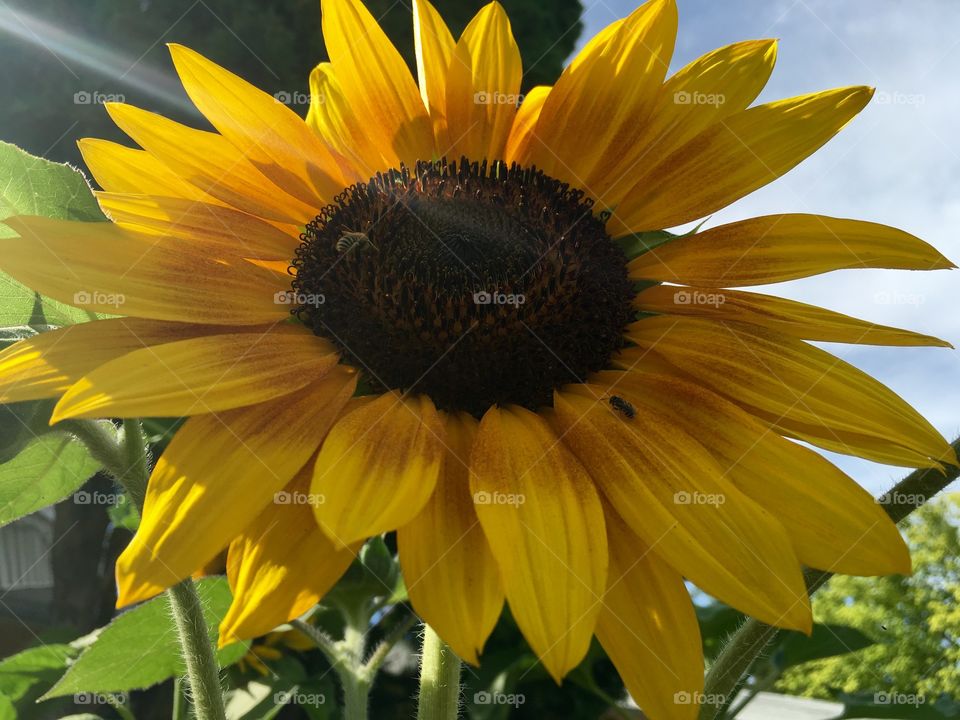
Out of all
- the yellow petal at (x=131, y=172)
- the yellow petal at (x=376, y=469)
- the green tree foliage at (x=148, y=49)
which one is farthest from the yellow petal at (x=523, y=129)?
the green tree foliage at (x=148, y=49)

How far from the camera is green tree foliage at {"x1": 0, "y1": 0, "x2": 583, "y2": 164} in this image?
3977 millimetres

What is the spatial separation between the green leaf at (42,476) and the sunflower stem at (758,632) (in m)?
0.73

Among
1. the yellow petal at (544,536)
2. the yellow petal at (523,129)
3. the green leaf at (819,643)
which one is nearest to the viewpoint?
the yellow petal at (544,536)

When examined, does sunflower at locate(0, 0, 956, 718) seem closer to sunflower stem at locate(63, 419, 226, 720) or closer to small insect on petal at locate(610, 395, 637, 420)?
small insect on petal at locate(610, 395, 637, 420)

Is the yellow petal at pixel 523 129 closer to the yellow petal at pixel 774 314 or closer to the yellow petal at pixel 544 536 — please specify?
the yellow petal at pixel 774 314

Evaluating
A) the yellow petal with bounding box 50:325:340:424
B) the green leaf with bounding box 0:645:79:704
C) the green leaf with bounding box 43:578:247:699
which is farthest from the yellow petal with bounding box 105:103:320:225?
the green leaf with bounding box 0:645:79:704

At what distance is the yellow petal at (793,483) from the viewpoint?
776mm

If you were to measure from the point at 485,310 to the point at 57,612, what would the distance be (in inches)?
142

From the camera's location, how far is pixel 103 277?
0.87m

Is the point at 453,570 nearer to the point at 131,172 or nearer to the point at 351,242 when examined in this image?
the point at 351,242

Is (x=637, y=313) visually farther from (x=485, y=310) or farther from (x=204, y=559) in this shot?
(x=204, y=559)

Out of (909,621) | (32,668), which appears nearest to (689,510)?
(32,668)

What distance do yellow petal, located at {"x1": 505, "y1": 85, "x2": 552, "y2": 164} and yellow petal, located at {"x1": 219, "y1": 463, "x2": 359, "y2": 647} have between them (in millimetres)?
765

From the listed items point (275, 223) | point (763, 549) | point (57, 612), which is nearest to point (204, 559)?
point (763, 549)
